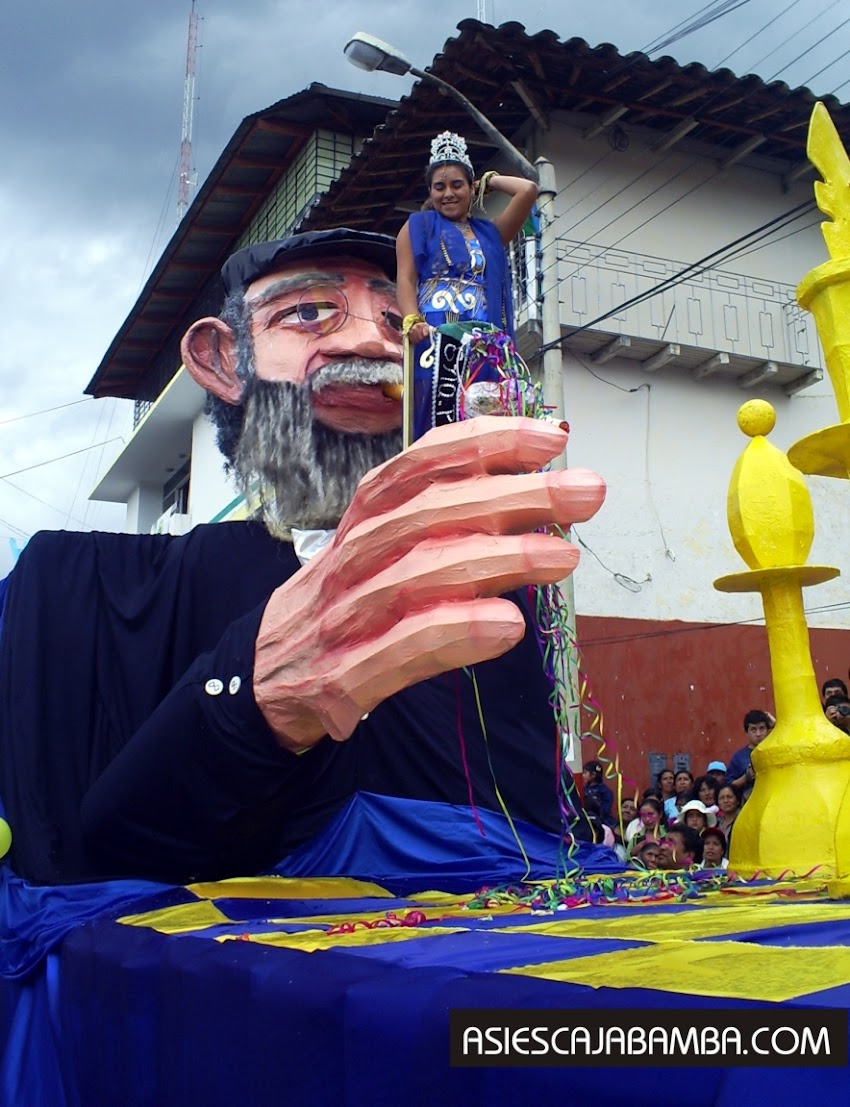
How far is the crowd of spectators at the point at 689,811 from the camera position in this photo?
4.69 meters

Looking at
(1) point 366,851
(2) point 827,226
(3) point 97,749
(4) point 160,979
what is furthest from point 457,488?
(2) point 827,226

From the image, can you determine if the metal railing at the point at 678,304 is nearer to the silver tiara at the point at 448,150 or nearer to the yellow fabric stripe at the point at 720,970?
the silver tiara at the point at 448,150

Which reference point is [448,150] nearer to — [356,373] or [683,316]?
[356,373]

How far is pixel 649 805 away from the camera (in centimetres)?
648

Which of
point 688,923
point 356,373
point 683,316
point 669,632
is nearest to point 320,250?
point 356,373

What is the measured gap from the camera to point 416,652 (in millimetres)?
1928

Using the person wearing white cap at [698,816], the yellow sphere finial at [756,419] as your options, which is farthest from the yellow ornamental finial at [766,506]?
the person wearing white cap at [698,816]

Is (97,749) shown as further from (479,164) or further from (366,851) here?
(479,164)

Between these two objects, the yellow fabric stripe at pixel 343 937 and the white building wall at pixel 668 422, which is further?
the white building wall at pixel 668 422

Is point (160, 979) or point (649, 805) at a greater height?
point (649, 805)

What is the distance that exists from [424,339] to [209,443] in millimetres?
9796

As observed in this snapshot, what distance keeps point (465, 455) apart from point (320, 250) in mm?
1391

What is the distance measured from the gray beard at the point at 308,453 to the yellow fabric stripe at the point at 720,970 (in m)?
1.85

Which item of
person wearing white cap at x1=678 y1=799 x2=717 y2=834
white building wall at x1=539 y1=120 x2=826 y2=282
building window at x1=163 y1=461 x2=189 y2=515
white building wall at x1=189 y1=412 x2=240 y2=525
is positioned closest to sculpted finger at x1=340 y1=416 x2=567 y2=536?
person wearing white cap at x1=678 y1=799 x2=717 y2=834
